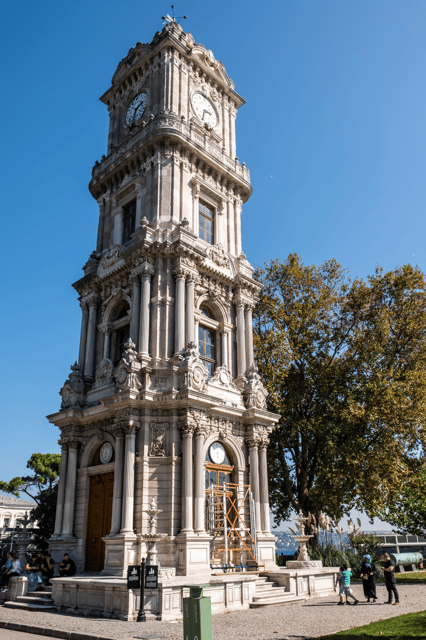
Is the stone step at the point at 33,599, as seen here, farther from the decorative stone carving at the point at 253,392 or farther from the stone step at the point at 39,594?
the decorative stone carving at the point at 253,392

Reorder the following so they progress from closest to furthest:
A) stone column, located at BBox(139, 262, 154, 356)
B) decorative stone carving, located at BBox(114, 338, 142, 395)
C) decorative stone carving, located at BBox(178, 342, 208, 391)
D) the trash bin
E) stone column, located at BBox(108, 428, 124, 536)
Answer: the trash bin, stone column, located at BBox(108, 428, 124, 536), decorative stone carving, located at BBox(114, 338, 142, 395), decorative stone carving, located at BBox(178, 342, 208, 391), stone column, located at BBox(139, 262, 154, 356)

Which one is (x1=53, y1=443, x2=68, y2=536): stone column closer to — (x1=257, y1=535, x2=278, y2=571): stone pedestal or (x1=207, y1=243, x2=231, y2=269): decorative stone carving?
(x1=257, y1=535, x2=278, y2=571): stone pedestal

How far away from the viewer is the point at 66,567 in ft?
63.2

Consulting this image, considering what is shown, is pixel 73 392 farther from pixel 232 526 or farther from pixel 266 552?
pixel 266 552

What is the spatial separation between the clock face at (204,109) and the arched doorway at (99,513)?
17.2m

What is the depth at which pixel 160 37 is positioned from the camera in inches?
1071

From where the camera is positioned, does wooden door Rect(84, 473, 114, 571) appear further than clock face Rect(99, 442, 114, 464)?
No

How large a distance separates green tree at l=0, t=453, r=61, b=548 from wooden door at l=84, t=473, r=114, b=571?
25.2 feet

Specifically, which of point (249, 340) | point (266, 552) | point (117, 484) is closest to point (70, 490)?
point (117, 484)

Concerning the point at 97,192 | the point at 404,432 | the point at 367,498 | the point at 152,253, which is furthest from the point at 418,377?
the point at 97,192

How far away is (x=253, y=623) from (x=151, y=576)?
2.91 meters

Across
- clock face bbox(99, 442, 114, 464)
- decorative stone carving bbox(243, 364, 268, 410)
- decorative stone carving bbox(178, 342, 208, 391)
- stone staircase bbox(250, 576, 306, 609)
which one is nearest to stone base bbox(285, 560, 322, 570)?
stone staircase bbox(250, 576, 306, 609)

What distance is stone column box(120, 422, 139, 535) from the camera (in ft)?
60.5

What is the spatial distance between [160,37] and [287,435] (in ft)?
71.0
